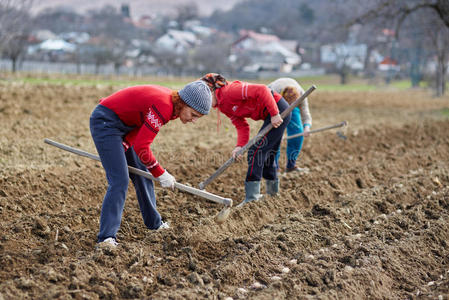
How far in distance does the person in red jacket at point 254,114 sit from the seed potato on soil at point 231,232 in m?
0.35

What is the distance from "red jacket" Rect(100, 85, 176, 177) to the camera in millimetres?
3902

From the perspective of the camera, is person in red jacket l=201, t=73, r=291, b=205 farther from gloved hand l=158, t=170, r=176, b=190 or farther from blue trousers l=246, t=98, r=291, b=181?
gloved hand l=158, t=170, r=176, b=190

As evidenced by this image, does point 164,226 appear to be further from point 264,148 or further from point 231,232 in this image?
point 264,148

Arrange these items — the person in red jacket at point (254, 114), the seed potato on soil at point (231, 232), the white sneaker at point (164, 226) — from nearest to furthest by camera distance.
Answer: the seed potato on soil at point (231, 232), the white sneaker at point (164, 226), the person in red jacket at point (254, 114)

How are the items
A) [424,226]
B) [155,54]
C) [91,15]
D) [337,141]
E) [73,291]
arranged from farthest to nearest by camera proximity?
1. [91,15]
2. [155,54]
3. [337,141]
4. [424,226]
5. [73,291]

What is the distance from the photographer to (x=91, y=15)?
257 feet

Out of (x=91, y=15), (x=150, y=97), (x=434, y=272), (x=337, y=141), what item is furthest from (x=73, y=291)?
(x=91, y=15)

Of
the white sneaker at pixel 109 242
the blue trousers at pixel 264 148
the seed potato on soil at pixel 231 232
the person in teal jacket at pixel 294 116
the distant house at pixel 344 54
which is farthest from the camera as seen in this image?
the distant house at pixel 344 54

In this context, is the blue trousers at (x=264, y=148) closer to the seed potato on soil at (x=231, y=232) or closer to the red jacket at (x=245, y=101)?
the red jacket at (x=245, y=101)

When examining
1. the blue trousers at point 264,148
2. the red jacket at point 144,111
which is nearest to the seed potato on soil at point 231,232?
the blue trousers at point 264,148

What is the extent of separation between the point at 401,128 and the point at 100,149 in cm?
1014

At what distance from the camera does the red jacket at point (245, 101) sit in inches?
200

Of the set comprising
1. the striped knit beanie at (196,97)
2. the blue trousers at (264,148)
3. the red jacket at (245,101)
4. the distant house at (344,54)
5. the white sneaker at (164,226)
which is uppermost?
the striped knit beanie at (196,97)

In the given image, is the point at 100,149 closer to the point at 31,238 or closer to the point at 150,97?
the point at 150,97
